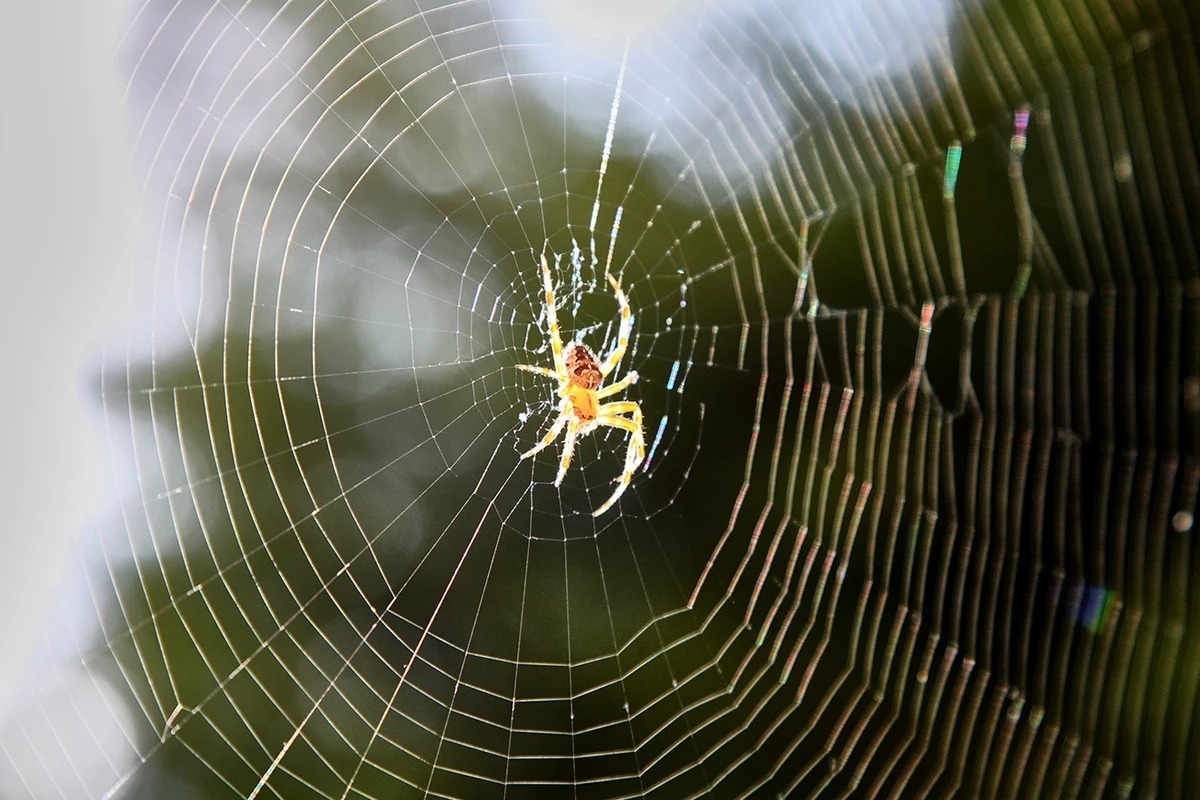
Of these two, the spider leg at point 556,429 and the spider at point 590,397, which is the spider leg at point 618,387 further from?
the spider leg at point 556,429

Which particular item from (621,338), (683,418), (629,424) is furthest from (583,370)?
(683,418)

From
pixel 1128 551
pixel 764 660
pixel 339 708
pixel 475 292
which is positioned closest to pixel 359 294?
pixel 475 292

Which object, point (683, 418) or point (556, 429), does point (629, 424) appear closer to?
point (556, 429)

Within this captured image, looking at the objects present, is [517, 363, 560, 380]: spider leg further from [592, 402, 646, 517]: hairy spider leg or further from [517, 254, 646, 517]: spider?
[592, 402, 646, 517]: hairy spider leg

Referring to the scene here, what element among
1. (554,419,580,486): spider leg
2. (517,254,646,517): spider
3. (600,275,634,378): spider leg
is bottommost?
(554,419,580,486): spider leg

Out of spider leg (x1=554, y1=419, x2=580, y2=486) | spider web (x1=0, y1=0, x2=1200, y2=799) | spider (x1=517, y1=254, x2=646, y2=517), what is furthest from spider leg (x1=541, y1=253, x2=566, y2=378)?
spider leg (x1=554, y1=419, x2=580, y2=486)

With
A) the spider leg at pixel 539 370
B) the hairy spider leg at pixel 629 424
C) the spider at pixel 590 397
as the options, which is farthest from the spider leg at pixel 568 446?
the spider leg at pixel 539 370
